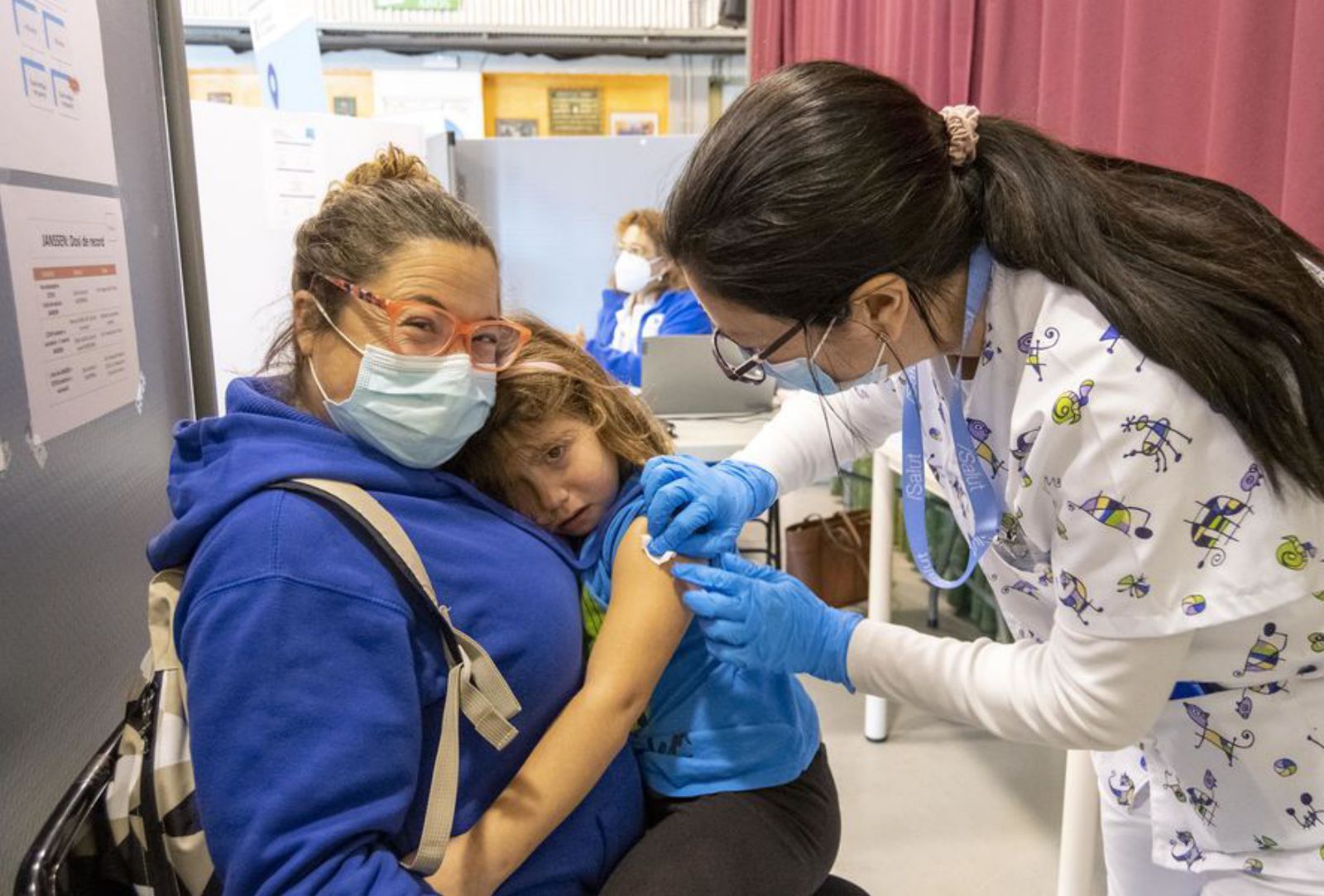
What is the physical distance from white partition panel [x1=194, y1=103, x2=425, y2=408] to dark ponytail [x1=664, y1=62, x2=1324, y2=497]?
168cm

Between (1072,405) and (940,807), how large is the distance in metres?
1.73

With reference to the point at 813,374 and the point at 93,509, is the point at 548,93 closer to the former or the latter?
the point at 93,509

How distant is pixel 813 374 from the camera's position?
1.05m

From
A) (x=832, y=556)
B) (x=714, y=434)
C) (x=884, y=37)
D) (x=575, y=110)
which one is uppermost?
(x=575, y=110)

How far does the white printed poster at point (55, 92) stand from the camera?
1024 millimetres

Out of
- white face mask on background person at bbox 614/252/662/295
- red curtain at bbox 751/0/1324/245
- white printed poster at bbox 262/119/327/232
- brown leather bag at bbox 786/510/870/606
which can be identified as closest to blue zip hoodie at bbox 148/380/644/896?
red curtain at bbox 751/0/1324/245

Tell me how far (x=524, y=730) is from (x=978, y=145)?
0.74 meters

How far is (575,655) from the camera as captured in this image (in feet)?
3.31

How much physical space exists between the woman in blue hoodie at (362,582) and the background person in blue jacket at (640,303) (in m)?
2.48

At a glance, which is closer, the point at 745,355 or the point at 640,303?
the point at 745,355

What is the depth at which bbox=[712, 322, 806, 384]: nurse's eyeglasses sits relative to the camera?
0.99 m

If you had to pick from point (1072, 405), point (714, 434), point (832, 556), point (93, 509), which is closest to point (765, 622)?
point (1072, 405)

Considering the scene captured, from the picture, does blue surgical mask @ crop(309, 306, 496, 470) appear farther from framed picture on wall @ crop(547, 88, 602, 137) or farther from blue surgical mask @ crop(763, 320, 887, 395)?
framed picture on wall @ crop(547, 88, 602, 137)

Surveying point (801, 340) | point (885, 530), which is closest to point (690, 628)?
point (801, 340)
